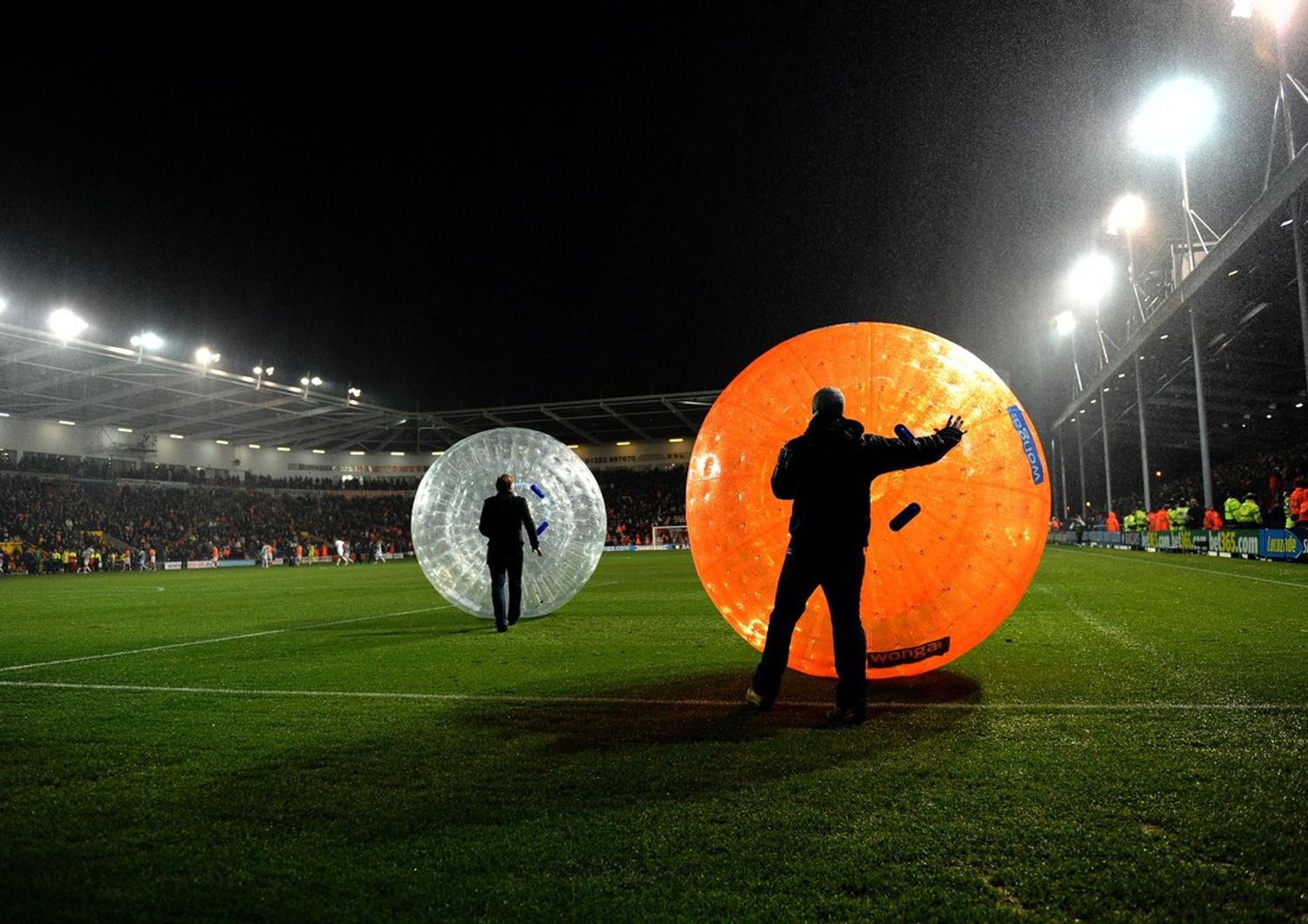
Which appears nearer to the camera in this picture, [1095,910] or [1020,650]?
[1095,910]

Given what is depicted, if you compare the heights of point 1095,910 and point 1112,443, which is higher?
point 1112,443

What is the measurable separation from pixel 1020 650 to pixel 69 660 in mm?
8523

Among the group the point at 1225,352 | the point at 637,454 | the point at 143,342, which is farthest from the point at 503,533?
the point at 637,454

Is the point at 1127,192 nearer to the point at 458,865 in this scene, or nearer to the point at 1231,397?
the point at 1231,397

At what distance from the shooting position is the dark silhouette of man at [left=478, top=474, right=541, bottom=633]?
9.62m

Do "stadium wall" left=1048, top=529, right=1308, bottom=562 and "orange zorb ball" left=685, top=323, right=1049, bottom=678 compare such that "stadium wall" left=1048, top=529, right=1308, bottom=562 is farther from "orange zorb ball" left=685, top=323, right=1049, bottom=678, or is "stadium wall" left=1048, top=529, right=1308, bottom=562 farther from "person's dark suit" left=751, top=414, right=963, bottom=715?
"person's dark suit" left=751, top=414, right=963, bottom=715

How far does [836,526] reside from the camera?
4836mm

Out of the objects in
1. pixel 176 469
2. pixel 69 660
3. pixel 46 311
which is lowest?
pixel 69 660

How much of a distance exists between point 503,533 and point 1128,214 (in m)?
30.0

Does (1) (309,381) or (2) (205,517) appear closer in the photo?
(1) (309,381)

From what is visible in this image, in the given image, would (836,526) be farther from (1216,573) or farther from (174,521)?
(174,521)

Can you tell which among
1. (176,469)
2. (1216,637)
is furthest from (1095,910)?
(176,469)

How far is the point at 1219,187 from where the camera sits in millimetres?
24766

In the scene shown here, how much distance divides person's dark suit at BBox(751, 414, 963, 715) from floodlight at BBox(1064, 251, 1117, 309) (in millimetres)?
34866
